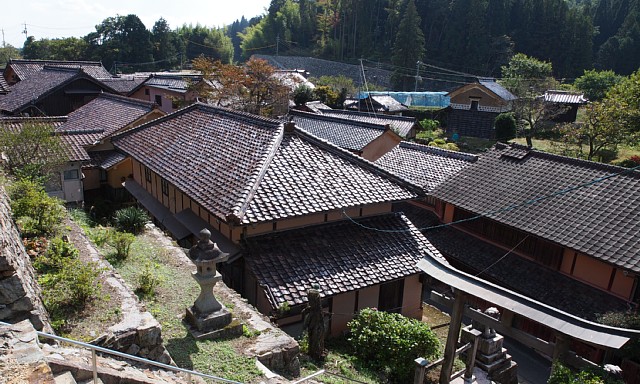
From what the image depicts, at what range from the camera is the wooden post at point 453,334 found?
9273 mm

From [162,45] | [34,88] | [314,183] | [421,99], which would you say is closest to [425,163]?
[314,183]

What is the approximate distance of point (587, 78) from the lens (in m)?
59.9

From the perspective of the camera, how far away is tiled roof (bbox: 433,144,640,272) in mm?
14484

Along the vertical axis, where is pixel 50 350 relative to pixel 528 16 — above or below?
below

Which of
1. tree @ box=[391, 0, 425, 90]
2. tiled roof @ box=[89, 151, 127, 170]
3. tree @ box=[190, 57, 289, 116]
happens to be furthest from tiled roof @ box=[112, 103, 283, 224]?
tree @ box=[391, 0, 425, 90]

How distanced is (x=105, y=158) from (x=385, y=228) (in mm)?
18036

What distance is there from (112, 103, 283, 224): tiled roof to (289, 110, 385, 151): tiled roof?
15.0 meters

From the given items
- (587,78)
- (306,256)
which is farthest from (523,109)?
(306,256)

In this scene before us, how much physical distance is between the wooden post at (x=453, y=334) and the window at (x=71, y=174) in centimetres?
2030

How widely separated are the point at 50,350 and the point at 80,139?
21.5 meters

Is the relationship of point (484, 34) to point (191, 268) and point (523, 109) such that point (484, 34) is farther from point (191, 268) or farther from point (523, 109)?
point (191, 268)

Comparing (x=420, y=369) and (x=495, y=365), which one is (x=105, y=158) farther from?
(x=495, y=365)

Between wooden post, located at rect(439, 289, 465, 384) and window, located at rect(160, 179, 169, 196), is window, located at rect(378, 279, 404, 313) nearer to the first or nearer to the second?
wooden post, located at rect(439, 289, 465, 384)

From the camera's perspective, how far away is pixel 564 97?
162 ft
